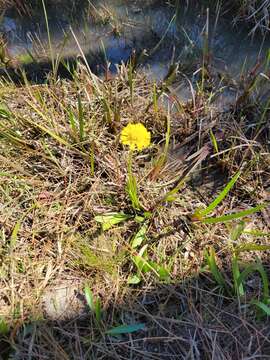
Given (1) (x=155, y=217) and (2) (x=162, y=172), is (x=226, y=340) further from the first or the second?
(2) (x=162, y=172)

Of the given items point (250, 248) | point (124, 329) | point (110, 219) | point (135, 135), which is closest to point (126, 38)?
point (135, 135)

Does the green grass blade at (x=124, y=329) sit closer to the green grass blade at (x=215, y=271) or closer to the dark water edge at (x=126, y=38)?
the green grass blade at (x=215, y=271)

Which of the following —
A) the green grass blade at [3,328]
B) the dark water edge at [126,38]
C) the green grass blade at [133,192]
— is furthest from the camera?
the dark water edge at [126,38]

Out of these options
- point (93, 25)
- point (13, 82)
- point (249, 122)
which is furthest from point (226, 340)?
point (93, 25)

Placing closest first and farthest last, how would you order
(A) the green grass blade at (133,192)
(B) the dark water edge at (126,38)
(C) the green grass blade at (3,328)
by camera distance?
1. (C) the green grass blade at (3,328)
2. (A) the green grass blade at (133,192)
3. (B) the dark water edge at (126,38)

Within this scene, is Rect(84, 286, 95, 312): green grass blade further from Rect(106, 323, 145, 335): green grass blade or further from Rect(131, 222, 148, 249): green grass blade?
Rect(131, 222, 148, 249): green grass blade

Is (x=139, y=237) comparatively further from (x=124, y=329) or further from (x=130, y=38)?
(x=130, y=38)

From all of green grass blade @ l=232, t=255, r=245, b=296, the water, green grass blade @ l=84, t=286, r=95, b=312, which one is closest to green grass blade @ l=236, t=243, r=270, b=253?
green grass blade @ l=232, t=255, r=245, b=296

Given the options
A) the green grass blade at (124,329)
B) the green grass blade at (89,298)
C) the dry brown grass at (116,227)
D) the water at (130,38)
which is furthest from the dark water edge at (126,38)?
the green grass blade at (124,329)

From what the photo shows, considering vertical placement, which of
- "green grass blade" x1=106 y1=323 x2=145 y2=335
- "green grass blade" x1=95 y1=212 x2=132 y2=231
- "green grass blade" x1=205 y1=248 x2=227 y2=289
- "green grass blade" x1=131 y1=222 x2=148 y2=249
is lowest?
"green grass blade" x1=106 y1=323 x2=145 y2=335
